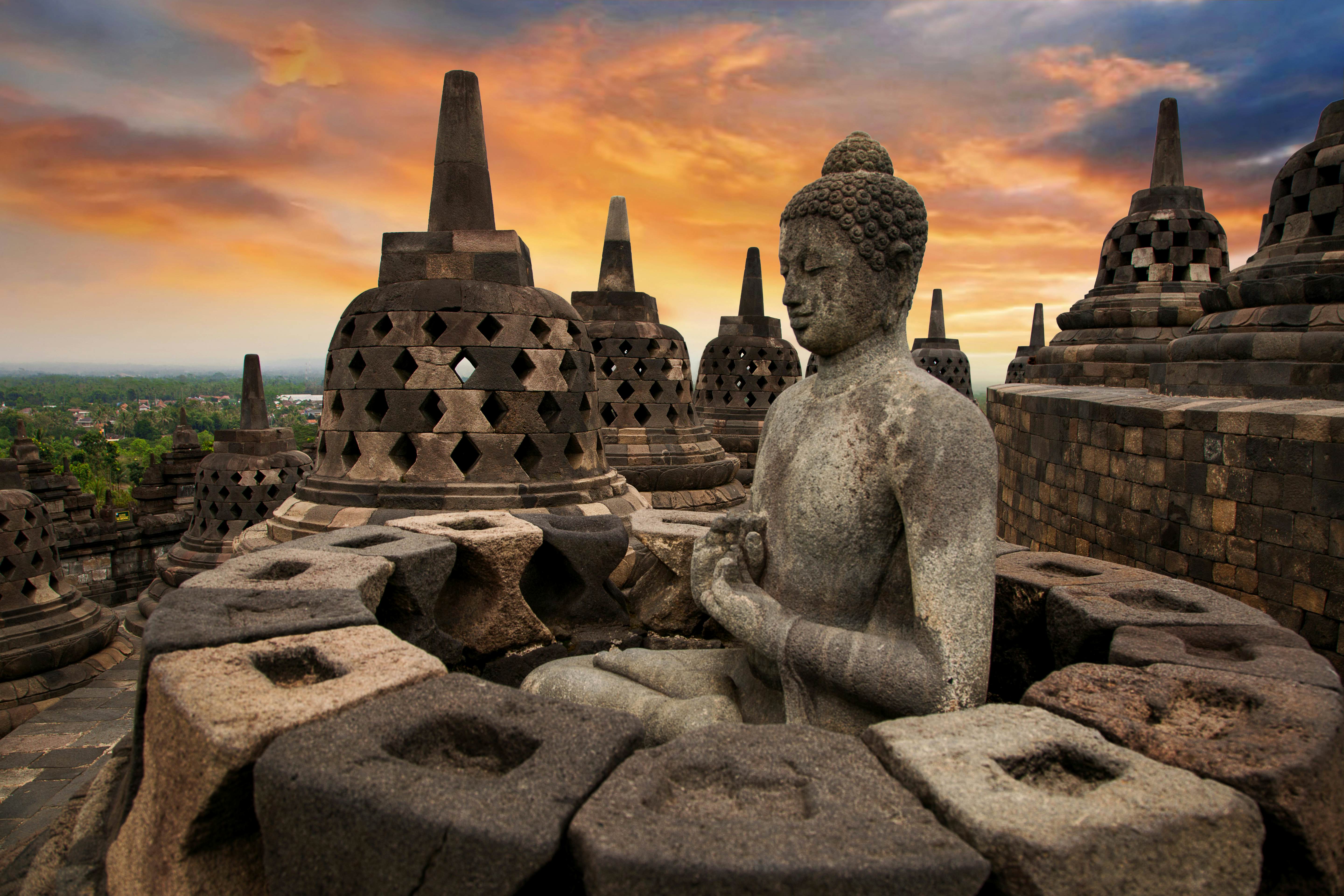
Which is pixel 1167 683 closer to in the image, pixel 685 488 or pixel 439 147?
pixel 439 147

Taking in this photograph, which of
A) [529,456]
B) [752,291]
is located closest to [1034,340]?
[752,291]

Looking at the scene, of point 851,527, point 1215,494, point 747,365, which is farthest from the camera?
point 747,365

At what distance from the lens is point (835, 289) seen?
7.11 ft

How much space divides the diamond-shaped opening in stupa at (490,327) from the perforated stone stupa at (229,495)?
295 inches

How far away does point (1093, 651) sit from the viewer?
2322 millimetres

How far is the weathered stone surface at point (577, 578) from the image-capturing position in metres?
3.29

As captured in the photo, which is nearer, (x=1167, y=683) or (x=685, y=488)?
(x=1167, y=683)

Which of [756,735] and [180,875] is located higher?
[756,735]

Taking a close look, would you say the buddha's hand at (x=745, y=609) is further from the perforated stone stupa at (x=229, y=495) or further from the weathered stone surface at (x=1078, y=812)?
the perforated stone stupa at (x=229, y=495)

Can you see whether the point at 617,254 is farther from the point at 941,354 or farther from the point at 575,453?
the point at 941,354

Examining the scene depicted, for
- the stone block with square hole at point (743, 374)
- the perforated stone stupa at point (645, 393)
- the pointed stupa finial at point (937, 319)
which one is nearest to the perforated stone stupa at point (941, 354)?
the pointed stupa finial at point (937, 319)

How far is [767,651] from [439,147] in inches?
186

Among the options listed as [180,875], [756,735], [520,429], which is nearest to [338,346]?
[520,429]

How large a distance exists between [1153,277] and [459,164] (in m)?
9.42
